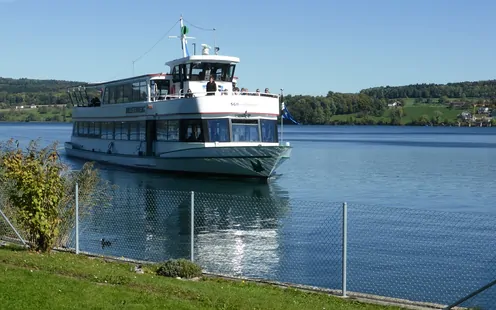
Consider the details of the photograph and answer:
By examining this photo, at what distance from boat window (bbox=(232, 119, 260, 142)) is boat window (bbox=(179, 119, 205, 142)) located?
172 cm

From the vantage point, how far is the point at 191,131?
38250 mm

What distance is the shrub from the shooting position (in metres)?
13.0

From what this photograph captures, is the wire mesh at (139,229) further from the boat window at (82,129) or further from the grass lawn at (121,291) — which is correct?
the boat window at (82,129)

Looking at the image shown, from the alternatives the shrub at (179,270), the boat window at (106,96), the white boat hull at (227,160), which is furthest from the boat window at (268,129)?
the shrub at (179,270)

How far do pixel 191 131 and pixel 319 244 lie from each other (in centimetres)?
1917

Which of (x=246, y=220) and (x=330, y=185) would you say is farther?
(x=330, y=185)

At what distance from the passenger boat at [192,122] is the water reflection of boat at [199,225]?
165 cm

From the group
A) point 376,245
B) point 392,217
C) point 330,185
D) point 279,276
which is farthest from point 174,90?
point 279,276

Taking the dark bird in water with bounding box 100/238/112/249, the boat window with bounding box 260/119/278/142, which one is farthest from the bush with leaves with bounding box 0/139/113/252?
the boat window with bounding box 260/119/278/142

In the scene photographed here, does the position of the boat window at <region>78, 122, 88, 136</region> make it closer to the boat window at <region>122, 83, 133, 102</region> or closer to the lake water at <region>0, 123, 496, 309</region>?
the boat window at <region>122, 83, 133, 102</region>

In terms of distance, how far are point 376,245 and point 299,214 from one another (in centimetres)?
784

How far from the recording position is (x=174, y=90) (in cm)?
4244

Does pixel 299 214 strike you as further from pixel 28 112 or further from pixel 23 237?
pixel 28 112

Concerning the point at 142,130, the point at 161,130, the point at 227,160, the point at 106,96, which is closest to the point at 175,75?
the point at 161,130
